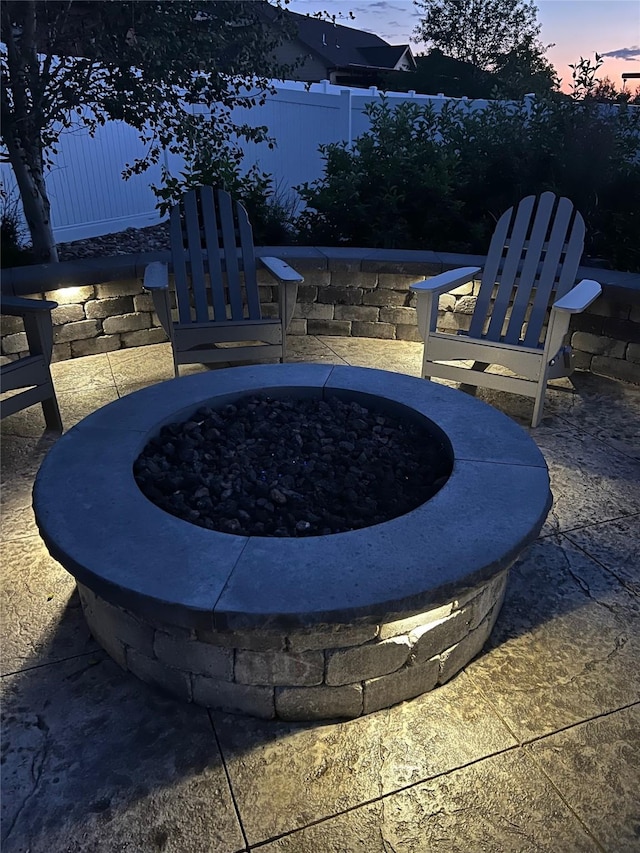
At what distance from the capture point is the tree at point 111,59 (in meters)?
3.75

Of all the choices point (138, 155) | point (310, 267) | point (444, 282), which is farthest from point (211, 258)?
point (138, 155)

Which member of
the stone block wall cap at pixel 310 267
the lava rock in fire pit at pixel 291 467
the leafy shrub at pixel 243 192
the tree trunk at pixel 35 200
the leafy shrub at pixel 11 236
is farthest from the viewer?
the leafy shrub at pixel 243 192

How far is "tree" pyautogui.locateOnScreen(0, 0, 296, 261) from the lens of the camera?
375 cm

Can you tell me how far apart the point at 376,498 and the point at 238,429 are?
0.67 metres

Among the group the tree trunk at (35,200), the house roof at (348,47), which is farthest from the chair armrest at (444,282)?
the house roof at (348,47)

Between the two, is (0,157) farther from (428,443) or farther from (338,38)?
(338,38)

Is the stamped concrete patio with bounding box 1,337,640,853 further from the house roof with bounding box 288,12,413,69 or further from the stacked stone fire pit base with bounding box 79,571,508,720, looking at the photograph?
the house roof with bounding box 288,12,413,69

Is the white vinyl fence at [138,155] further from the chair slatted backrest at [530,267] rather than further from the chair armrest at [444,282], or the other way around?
the chair slatted backrest at [530,267]

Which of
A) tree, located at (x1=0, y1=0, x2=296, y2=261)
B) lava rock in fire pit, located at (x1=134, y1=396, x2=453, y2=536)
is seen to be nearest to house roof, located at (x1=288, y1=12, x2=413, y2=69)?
tree, located at (x1=0, y1=0, x2=296, y2=261)

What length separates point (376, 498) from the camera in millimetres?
1964

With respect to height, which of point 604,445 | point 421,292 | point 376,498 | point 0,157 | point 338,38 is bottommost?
point 604,445

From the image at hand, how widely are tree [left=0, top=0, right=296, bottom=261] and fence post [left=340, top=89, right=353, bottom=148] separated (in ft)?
11.7

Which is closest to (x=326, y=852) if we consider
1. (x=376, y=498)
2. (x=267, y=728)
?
(x=267, y=728)

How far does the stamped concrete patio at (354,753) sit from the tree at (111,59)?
3115 millimetres
